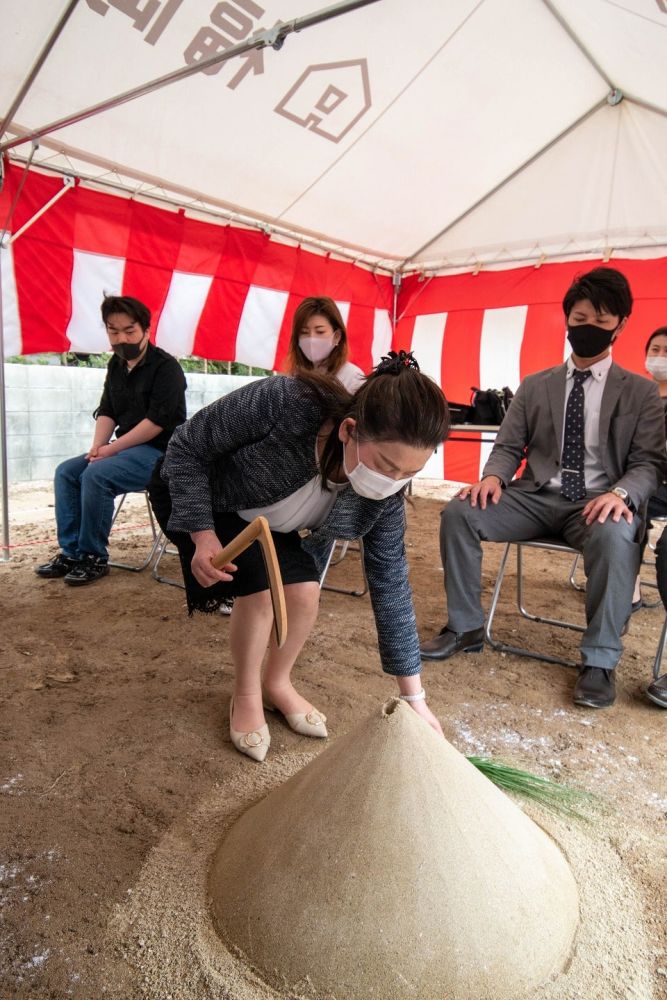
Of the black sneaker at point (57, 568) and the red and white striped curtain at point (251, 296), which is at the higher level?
the red and white striped curtain at point (251, 296)

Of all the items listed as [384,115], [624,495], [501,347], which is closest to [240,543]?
[624,495]

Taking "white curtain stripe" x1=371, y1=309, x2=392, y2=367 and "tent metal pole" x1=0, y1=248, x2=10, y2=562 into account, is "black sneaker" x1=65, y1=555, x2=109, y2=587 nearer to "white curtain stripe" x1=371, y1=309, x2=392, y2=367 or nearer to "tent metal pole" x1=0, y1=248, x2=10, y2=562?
"tent metal pole" x1=0, y1=248, x2=10, y2=562

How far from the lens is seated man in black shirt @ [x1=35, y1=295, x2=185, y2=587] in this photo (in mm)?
3275

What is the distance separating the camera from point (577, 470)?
2.60m

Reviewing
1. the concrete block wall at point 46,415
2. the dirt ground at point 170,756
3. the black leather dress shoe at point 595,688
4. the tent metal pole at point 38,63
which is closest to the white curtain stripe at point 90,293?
the tent metal pole at point 38,63

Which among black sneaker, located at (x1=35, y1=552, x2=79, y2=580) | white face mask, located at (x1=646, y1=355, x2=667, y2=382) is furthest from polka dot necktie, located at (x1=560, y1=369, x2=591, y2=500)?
black sneaker, located at (x1=35, y1=552, x2=79, y2=580)

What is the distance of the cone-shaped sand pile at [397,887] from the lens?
994 millimetres

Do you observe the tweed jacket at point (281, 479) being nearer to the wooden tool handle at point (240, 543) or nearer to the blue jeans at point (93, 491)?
the wooden tool handle at point (240, 543)

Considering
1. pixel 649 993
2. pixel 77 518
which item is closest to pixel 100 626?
pixel 77 518

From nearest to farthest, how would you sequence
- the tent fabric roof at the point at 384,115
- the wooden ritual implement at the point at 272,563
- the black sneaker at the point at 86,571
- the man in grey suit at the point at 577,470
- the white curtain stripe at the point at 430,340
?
the wooden ritual implement at the point at 272,563, the man in grey suit at the point at 577,470, the tent fabric roof at the point at 384,115, the black sneaker at the point at 86,571, the white curtain stripe at the point at 430,340

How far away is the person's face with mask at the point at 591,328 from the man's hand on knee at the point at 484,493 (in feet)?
2.05

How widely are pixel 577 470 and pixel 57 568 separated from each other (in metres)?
2.57

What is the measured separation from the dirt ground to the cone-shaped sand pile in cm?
9

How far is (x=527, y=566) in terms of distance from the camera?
13.1 ft
